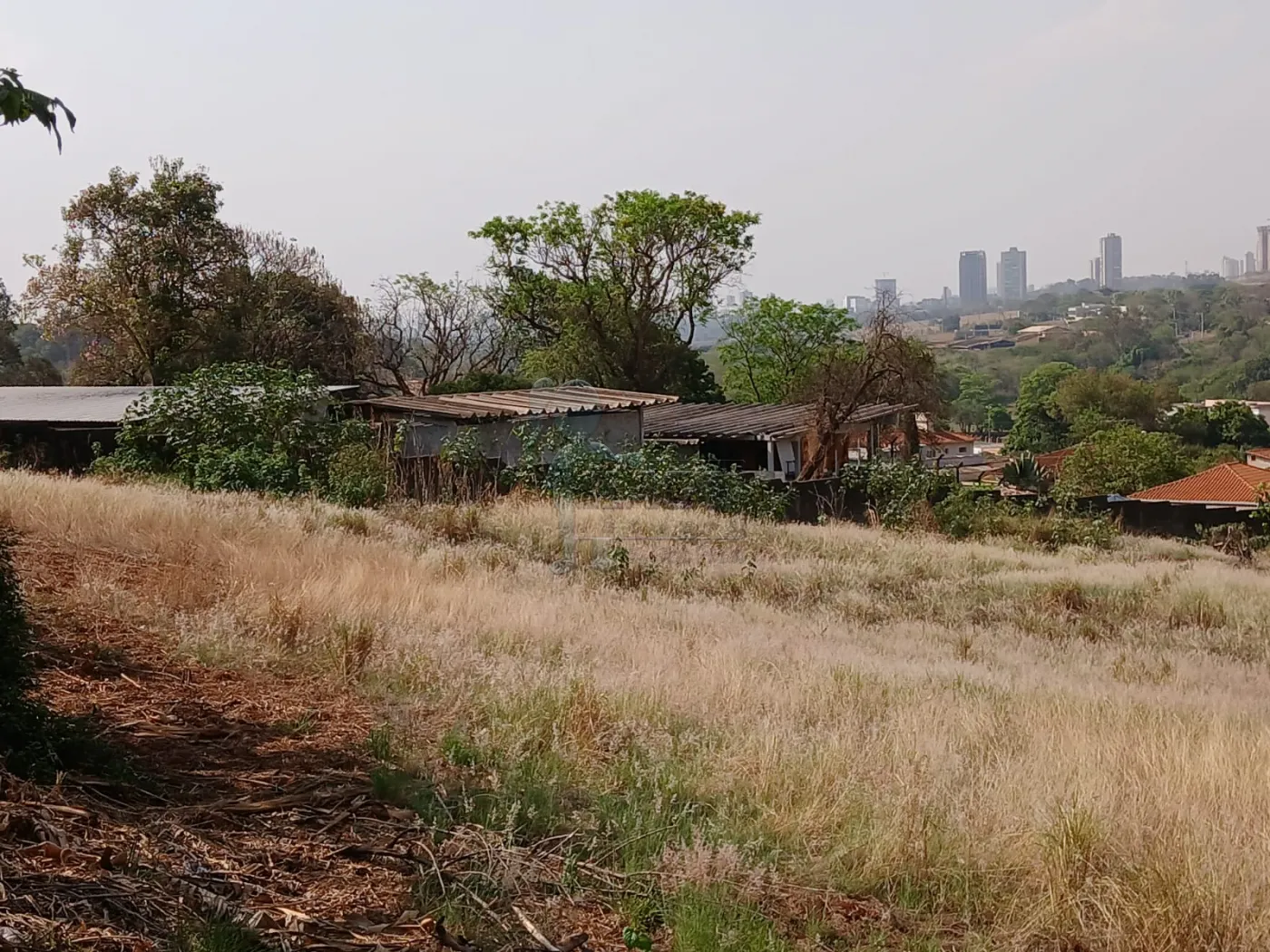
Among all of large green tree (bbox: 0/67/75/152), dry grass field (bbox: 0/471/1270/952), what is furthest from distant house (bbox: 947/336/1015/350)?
large green tree (bbox: 0/67/75/152)

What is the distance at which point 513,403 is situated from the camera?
25.3m

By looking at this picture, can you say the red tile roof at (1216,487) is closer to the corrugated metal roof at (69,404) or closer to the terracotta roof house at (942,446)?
the terracotta roof house at (942,446)

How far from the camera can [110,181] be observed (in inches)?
1326

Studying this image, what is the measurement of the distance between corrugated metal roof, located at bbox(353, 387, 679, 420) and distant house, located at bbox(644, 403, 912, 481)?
4337mm

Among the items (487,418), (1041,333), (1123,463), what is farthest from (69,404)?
(1041,333)

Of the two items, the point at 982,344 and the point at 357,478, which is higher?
the point at 982,344

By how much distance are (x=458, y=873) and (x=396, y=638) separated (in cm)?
362

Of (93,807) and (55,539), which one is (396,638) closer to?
(93,807)

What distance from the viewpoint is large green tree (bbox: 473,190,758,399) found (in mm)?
47562

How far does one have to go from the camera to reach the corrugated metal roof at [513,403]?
77.4ft

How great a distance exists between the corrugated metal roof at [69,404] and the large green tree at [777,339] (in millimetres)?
33649

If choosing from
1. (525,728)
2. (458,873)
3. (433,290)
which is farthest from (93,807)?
(433,290)

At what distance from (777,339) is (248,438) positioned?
131 ft

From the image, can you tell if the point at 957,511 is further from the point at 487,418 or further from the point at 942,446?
the point at 942,446
